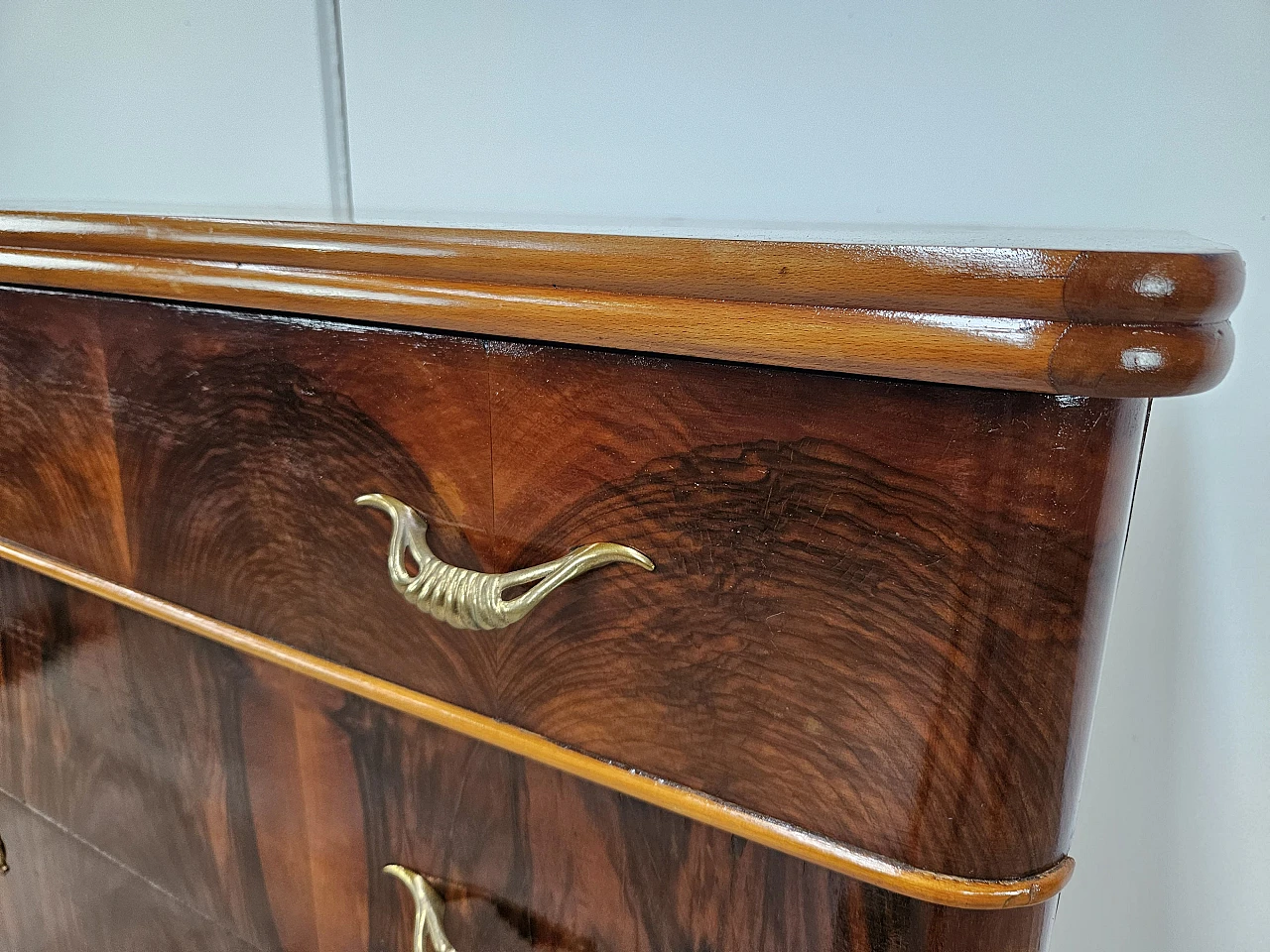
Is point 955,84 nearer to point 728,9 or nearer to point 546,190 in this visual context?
point 728,9

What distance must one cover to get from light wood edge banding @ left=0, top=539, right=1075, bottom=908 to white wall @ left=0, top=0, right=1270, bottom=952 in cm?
21

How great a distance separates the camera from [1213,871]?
625 millimetres

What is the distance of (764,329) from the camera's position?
27 cm

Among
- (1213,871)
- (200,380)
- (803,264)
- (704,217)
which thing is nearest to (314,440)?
(200,380)

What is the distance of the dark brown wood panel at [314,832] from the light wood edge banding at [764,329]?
0.16 meters

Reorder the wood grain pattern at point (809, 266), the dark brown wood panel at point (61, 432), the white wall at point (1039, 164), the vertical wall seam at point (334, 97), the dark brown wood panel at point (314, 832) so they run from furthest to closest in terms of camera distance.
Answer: the vertical wall seam at point (334, 97), the white wall at point (1039, 164), the dark brown wood panel at point (61, 432), the dark brown wood panel at point (314, 832), the wood grain pattern at point (809, 266)

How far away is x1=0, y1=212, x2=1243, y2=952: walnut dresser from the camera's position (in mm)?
258

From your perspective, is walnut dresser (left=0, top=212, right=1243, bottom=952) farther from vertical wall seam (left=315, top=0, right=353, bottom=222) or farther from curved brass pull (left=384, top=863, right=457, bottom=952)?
vertical wall seam (left=315, top=0, right=353, bottom=222)

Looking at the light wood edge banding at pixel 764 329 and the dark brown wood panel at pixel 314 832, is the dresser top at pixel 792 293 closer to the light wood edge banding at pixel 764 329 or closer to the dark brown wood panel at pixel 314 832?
the light wood edge banding at pixel 764 329

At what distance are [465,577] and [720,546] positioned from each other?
0.09 m

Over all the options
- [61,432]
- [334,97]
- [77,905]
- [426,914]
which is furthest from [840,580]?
[334,97]

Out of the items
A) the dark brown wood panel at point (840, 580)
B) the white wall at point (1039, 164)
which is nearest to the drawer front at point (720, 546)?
the dark brown wood panel at point (840, 580)

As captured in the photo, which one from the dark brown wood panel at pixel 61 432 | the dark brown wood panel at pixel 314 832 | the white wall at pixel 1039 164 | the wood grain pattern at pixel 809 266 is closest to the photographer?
the wood grain pattern at pixel 809 266

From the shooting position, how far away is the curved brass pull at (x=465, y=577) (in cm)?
32
